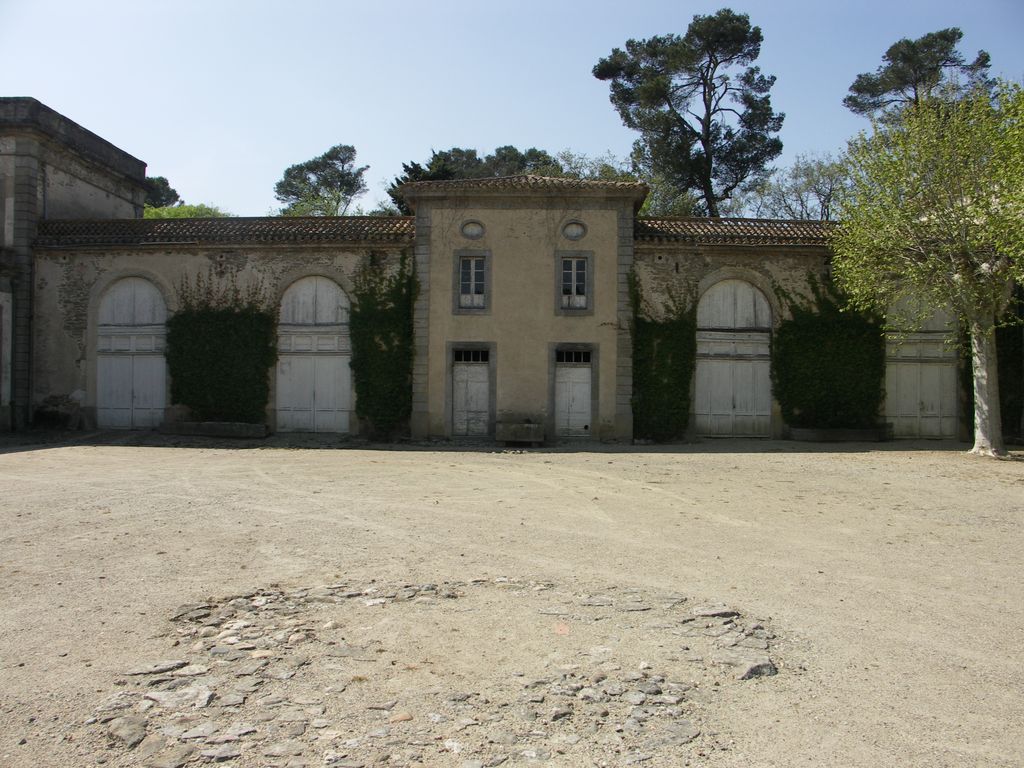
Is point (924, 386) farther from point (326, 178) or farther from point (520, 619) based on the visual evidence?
point (326, 178)

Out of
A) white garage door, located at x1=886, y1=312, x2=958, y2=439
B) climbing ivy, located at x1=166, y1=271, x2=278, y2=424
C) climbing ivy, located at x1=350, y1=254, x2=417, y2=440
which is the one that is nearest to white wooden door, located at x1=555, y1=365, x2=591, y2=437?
climbing ivy, located at x1=350, y1=254, x2=417, y2=440

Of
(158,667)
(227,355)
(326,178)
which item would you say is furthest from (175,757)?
(326,178)

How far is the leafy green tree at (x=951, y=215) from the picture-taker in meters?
13.5

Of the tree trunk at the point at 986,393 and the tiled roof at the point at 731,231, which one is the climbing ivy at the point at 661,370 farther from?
the tree trunk at the point at 986,393

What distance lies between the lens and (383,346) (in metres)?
18.3

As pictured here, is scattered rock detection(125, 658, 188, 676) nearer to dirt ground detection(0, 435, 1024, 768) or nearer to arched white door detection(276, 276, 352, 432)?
dirt ground detection(0, 435, 1024, 768)

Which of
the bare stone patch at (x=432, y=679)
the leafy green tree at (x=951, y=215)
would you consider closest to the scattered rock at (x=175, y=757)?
the bare stone patch at (x=432, y=679)

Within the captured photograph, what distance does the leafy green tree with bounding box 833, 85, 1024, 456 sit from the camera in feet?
44.2

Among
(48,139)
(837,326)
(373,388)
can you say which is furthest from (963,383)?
(48,139)

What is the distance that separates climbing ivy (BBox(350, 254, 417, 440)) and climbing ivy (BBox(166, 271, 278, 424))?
2.21m

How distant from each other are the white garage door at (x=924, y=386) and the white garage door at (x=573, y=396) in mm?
7105

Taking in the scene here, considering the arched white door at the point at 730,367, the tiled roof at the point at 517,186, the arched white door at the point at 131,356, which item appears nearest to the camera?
the tiled roof at the point at 517,186

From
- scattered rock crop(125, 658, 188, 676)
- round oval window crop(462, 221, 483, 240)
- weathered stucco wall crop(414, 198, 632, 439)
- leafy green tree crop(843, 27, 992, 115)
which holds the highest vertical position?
leafy green tree crop(843, 27, 992, 115)

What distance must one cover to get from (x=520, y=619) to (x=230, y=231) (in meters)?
16.5
